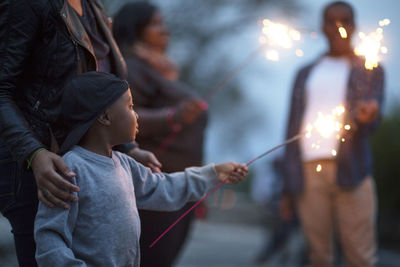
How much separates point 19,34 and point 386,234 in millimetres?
7853

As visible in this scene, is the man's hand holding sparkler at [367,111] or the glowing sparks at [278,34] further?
the man's hand holding sparkler at [367,111]

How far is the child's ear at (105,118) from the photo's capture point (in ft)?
6.33

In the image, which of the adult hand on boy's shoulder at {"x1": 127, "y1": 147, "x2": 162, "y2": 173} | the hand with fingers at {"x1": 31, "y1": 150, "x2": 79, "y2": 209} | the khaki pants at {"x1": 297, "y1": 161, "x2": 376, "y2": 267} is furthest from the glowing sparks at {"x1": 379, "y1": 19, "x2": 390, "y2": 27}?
the hand with fingers at {"x1": 31, "y1": 150, "x2": 79, "y2": 209}

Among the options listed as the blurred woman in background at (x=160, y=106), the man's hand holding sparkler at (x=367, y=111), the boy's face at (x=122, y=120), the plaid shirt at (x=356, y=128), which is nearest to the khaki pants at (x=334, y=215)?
the plaid shirt at (x=356, y=128)

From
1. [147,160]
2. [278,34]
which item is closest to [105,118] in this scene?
[147,160]

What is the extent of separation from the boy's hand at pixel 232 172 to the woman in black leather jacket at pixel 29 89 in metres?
0.71

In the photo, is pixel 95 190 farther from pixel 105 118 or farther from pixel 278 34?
pixel 278 34

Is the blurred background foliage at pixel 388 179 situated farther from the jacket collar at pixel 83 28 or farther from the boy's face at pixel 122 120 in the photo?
the boy's face at pixel 122 120

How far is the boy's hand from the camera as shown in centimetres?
223

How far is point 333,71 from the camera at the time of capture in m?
3.66

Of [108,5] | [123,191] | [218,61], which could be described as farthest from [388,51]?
[218,61]

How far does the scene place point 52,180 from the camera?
1.78 metres

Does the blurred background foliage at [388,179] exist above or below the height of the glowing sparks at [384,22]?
below

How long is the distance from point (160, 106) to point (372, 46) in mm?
1467
